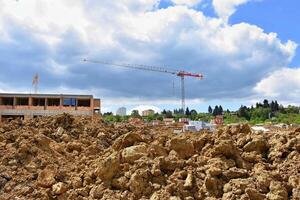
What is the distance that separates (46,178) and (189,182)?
3.00m

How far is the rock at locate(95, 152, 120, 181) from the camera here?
8602 millimetres

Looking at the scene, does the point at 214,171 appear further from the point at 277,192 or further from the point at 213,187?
the point at 277,192

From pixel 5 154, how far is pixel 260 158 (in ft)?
18.6

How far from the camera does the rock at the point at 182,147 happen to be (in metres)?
9.30

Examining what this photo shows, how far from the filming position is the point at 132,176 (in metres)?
8.26

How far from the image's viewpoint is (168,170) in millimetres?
8594

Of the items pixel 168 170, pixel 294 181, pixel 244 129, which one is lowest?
pixel 294 181

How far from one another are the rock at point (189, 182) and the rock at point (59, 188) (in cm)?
230

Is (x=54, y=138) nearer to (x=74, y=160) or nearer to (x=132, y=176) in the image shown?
(x=74, y=160)

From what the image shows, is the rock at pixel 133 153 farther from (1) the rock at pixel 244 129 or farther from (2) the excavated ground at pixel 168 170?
(1) the rock at pixel 244 129

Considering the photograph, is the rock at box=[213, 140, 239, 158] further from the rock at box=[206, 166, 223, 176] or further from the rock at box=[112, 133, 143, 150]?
the rock at box=[112, 133, 143, 150]

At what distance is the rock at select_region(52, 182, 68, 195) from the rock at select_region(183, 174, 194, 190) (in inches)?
90.6

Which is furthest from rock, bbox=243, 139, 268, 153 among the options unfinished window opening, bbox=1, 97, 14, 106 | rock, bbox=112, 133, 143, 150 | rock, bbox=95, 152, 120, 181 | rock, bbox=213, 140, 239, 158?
unfinished window opening, bbox=1, 97, 14, 106

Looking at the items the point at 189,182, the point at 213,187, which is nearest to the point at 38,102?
the point at 189,182
